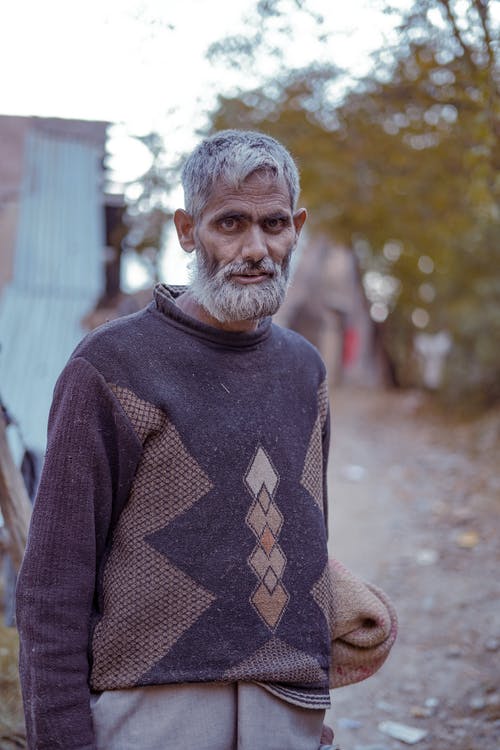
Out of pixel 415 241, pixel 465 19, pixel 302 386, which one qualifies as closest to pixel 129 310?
pixel 465 19

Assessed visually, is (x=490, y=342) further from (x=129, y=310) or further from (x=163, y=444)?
(x=163, y=444)

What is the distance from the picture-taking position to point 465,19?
3.41m

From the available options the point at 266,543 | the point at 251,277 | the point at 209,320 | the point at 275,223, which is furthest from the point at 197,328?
the point at 266,543

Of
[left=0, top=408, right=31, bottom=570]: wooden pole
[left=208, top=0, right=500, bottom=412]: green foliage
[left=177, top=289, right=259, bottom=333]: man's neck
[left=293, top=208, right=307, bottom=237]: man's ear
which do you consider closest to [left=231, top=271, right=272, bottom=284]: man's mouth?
[left=177, top=289, right=259, bottom=333]: man's neck

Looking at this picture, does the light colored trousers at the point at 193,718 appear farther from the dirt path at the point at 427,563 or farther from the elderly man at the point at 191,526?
the dirt path at the point at 427,563

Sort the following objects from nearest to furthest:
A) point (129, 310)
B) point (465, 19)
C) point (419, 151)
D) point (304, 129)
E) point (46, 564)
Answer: point (46, 564) → point (465, 19) → point (129, 310) → point (419, 151) → point (304, 129)

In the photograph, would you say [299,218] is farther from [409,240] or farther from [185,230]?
[409,240]

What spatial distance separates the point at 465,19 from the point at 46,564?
2.79m

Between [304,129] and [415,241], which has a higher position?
[304,129]

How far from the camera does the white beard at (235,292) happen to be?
6.60 ft

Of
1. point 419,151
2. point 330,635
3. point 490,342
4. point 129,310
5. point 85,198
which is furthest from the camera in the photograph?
point 490,342

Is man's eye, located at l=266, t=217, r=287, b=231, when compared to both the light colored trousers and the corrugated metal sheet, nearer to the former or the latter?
the light colored trousers

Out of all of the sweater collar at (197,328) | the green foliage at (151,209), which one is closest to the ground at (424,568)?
the sweater collar at (197,328)

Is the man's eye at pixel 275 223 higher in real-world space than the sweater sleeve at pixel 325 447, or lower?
higher
